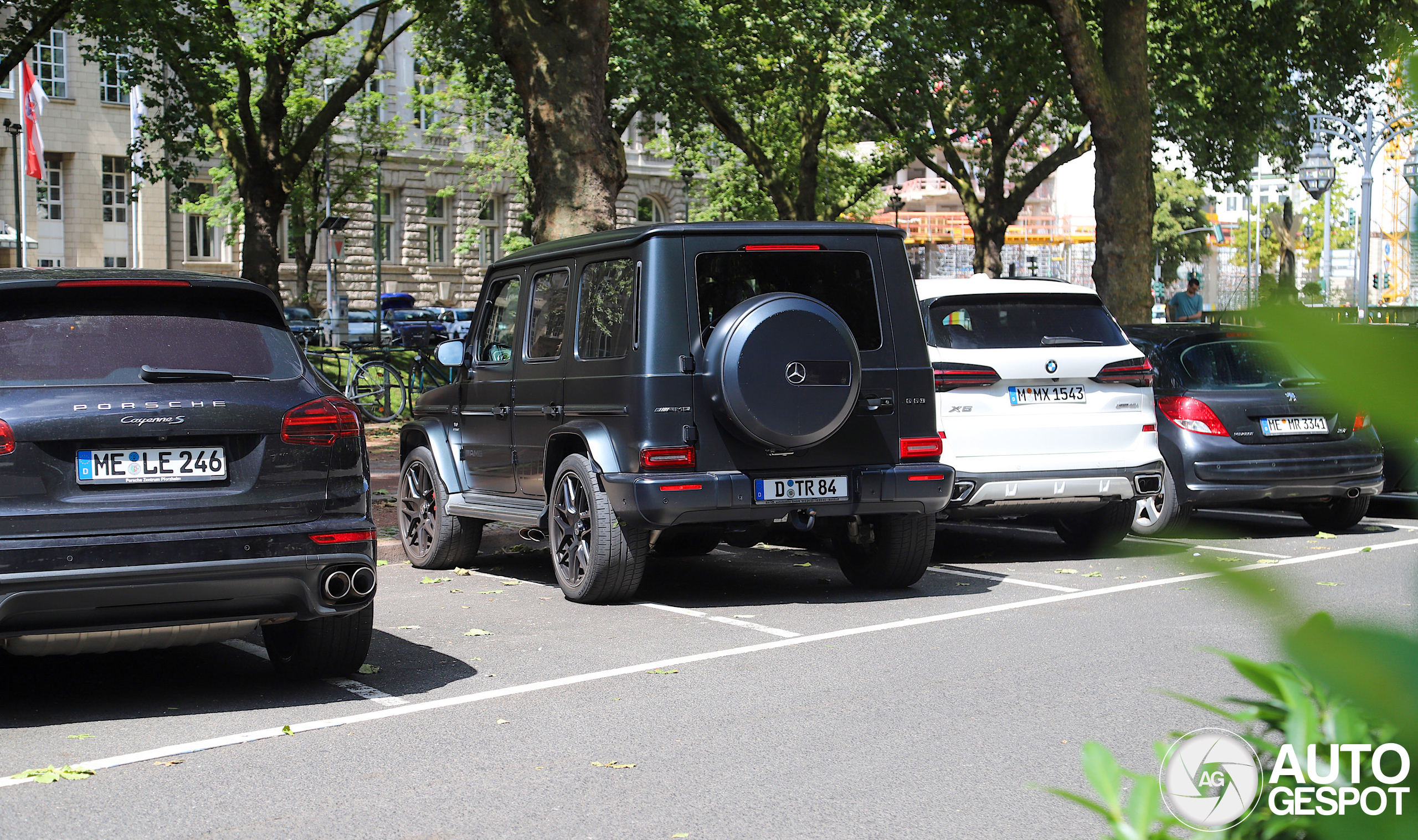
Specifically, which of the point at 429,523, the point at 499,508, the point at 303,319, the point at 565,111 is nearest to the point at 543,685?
the point at 499,508

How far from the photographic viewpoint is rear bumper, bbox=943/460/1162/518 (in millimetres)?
9453

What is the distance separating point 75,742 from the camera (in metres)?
5.11

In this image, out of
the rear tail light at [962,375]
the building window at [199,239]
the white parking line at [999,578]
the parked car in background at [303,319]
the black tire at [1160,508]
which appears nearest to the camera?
the white parking line at [999,578]

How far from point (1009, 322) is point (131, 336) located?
5.89m

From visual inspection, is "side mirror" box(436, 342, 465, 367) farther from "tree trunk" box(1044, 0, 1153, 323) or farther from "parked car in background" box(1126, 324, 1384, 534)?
"tree trunk" box(1044, 0, 1153, 323)

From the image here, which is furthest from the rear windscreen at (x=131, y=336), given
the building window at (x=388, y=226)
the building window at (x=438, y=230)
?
the building window at (x=438, y=230)

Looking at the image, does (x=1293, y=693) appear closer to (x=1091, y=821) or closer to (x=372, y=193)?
(x=1091, y=821)

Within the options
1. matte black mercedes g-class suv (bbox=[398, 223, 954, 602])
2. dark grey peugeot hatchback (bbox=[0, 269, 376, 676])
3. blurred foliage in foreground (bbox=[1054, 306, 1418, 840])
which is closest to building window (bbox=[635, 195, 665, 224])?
matte black mercedes g-class suv (bbox=[398, 223, 954, 602])

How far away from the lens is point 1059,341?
976cm

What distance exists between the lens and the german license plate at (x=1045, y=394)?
9.62 metres

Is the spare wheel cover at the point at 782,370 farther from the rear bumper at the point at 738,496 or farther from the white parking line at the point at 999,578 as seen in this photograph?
the white parking line at the point at 999,578

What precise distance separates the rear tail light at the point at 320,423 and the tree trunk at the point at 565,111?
7.99 meters

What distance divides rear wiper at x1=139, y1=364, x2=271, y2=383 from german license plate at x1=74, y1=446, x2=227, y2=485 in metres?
0.26

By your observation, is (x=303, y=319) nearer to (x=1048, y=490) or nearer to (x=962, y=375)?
(x=962, y=375)
